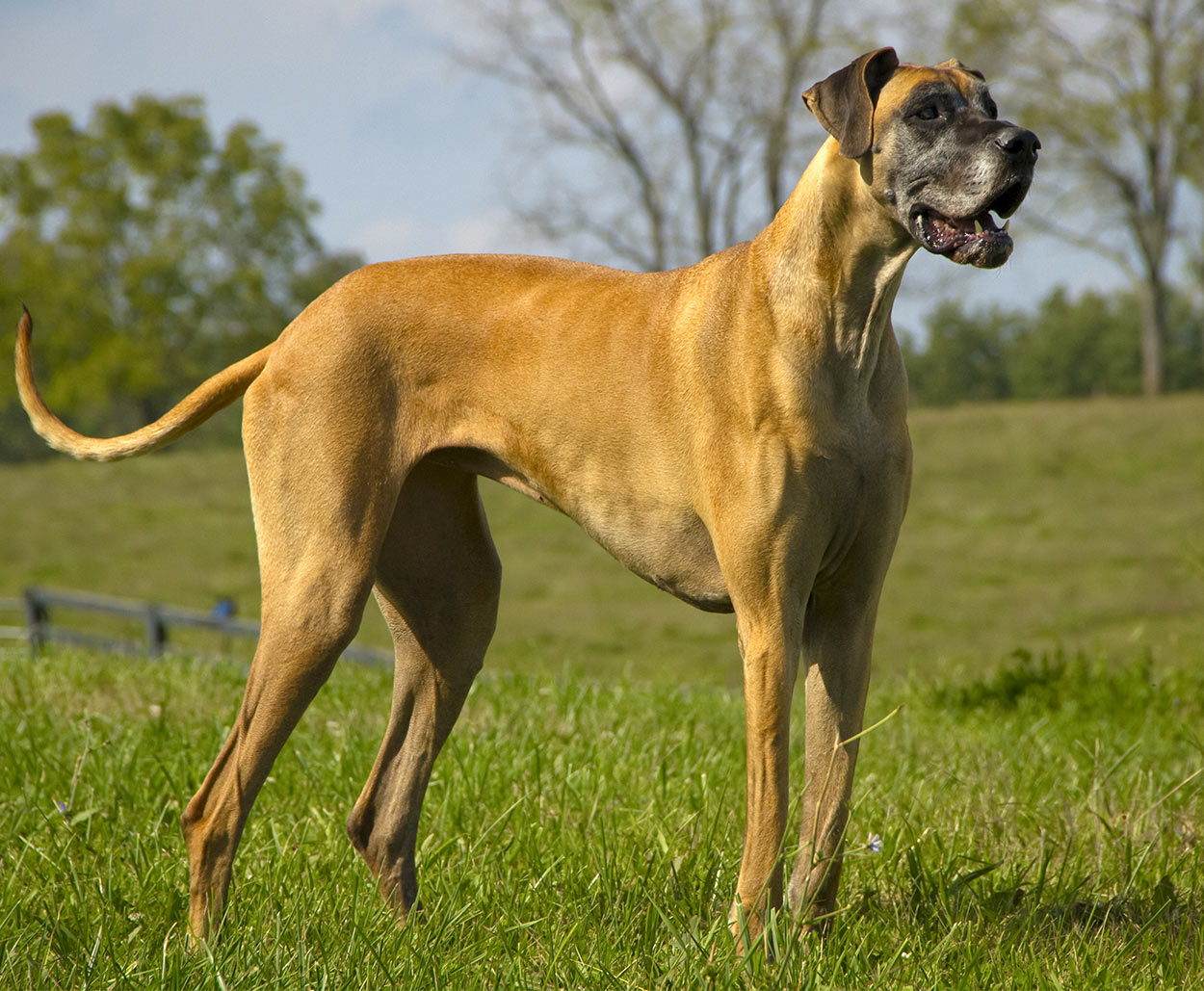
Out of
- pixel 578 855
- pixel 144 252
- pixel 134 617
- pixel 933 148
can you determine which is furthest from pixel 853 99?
pixel 144 252


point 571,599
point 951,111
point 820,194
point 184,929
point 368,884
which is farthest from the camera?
point 571,599

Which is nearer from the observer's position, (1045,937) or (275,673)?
(1045,937)

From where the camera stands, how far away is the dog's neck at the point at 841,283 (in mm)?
2752

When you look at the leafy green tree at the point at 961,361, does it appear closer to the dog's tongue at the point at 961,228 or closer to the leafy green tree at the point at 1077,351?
the leafy green tree at the point at 1077,351

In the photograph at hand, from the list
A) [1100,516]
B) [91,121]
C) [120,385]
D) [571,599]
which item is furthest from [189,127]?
[1100,516]

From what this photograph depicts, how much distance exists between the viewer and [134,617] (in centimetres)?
993

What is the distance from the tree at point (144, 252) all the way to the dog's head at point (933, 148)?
1222 inches

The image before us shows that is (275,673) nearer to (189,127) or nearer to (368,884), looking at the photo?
(368,884)

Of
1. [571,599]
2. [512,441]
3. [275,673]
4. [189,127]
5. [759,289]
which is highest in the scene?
[189,127]

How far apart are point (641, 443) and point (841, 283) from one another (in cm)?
64

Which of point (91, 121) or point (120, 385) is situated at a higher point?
point (91, 121)

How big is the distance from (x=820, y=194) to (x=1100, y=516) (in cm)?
1491

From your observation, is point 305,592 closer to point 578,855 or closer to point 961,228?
point 578,855

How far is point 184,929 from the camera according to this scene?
2.98 metres
